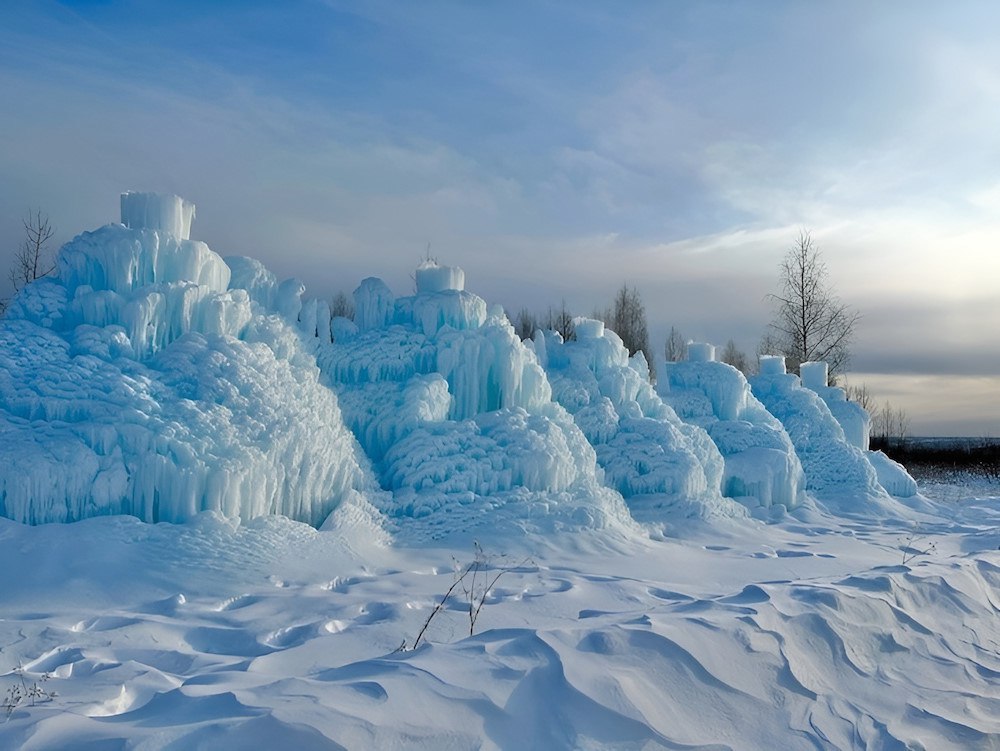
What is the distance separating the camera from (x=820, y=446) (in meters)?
14.5

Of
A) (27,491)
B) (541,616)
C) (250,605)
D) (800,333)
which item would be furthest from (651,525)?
(800,333)

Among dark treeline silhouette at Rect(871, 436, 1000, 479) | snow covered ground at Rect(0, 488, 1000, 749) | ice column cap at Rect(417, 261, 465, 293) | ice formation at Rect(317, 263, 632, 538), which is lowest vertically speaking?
dark treeline silhouette at Rect(871, 436, 1000, 479)

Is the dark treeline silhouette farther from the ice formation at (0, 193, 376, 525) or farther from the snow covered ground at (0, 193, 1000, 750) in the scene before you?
the ice formation at (0, 193, 376, 525)

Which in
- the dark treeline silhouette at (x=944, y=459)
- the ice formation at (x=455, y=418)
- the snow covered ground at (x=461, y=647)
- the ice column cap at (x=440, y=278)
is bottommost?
the dark treeline silhouette at (x=944, y=459)

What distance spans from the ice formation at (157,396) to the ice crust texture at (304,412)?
0.02 meters

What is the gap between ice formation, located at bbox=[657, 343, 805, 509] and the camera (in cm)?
1196

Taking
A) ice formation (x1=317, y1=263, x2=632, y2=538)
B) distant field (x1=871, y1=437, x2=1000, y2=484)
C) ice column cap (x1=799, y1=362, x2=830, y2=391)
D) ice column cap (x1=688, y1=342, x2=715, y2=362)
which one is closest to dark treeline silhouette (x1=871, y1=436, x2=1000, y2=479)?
distant field (x1=871, y1=437, x2=1000, y2=484)

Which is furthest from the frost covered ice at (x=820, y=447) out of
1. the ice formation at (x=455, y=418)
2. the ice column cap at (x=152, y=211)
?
the ice column cap at (x=152, y=211)

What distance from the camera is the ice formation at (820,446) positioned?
44.7 ft

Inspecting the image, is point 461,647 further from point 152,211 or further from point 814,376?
point 814,376

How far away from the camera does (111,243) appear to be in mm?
7770

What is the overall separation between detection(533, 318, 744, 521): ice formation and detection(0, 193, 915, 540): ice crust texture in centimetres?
3

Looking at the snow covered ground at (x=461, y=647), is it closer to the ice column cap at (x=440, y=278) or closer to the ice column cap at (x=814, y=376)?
the ice column cap at (x=440, y=278)

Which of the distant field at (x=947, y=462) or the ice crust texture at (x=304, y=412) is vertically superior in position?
the ice crust texture at (x=304, y=412)
